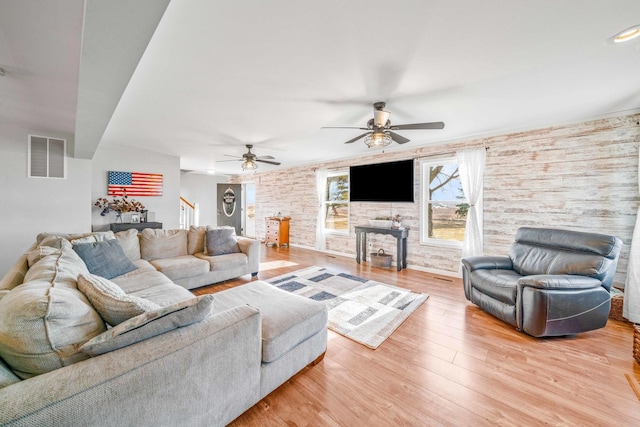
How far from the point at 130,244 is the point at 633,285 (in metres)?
5.81

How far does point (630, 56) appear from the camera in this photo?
180 cm

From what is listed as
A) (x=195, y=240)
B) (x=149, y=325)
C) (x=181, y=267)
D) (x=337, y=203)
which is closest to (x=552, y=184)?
(x=337, y=203)

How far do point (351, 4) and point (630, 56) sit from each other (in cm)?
216

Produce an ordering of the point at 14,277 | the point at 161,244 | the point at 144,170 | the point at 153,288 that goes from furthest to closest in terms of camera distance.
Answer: the point at 144,170
the point at 161,244
the point at 153,288
the point at 14,277

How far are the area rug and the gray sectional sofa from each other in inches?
27.0

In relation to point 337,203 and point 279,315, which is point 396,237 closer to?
point 337,203

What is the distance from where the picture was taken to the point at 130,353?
983 millimetres

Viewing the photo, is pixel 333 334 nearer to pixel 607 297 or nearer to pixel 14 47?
pixel 607 297

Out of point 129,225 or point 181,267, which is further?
point 129,225

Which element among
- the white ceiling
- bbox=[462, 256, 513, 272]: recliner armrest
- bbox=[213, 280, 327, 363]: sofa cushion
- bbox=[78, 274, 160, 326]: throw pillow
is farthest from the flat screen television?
bbox=[78, 274, 160, 326]: throw pillow

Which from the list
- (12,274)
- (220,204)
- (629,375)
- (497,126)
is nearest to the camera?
(12,274)

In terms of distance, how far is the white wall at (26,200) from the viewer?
3.60 m

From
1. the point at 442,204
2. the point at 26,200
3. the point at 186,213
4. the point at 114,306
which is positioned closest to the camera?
the point at 114,306

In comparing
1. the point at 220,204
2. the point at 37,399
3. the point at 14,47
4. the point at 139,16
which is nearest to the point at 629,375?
the point at 37,399
